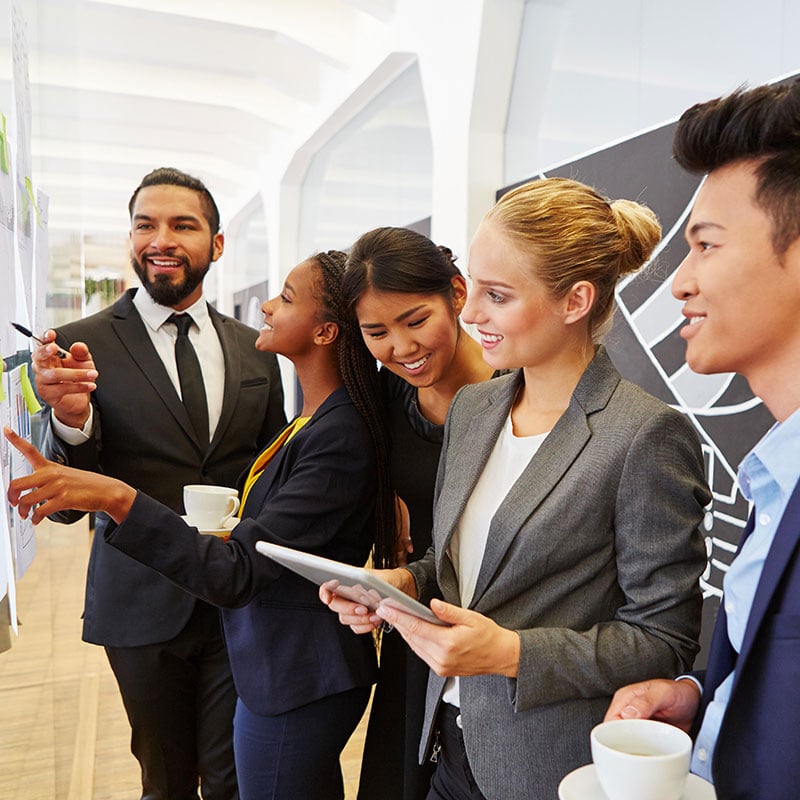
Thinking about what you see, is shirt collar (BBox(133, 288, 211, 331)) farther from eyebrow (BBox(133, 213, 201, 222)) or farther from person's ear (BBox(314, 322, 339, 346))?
person's ear (BBox(314, 322, 339, 346))

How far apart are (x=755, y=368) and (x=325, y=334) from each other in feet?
3.25

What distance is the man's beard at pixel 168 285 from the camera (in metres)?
2.30

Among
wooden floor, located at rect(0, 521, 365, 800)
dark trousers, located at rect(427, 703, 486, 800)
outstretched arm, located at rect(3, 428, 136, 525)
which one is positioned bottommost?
wooden floor, located at rect(0, 521, 365, 800)

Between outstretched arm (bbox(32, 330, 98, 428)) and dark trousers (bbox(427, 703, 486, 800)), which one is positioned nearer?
dark trousers (bbox(427, 703, 486, 800))

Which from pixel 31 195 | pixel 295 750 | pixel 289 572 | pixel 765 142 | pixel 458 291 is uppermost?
pixel 765 142

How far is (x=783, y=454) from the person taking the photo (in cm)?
93

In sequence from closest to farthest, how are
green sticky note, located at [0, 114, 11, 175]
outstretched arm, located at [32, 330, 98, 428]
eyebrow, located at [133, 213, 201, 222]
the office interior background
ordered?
green sticky note, located at [0, 114, 11, 175], outstretched arm, located at [32, 330, 98, 428], eyebrow, located at [133, 213, 201, 222], the office interior background

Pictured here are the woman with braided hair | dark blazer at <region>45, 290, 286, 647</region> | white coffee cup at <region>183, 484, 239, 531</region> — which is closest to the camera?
the woman with braided hair

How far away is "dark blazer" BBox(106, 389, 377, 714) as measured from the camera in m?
1.50

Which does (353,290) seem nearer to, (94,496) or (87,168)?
(94,496)

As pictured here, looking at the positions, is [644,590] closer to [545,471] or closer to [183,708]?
[545,471]

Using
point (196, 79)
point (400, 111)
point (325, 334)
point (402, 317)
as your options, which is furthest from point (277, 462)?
point (196, 79)

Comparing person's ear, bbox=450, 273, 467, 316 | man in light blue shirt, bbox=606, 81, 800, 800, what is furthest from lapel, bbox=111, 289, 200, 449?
man in light blue shirt, bbox=606, 81, 800, 800

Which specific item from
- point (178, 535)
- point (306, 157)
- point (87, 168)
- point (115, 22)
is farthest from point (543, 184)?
point (87, 168)
